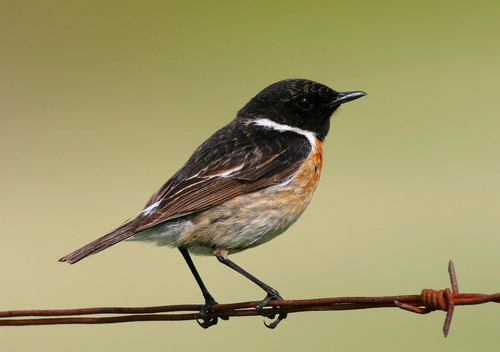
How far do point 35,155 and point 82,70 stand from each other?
250 cm

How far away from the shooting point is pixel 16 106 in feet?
35.7

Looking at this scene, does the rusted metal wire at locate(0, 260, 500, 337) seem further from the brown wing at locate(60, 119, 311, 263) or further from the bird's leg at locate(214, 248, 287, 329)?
the brown wing at locate(60, 119, 311, 263)

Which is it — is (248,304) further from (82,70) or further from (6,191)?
(82,70)

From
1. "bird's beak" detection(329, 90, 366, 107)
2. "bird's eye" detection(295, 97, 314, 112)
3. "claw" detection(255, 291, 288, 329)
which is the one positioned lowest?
"claw" detection(255, 291, 288, 329)

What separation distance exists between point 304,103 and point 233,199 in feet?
4.00

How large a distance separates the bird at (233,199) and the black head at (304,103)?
0.20 meters

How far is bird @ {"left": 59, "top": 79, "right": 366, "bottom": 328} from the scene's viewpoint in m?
4.41

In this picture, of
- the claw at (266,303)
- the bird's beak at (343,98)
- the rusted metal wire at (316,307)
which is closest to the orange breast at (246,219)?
the claw at (266,303)

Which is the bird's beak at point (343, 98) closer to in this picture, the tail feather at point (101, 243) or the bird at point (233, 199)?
the bird at point (233, 199)

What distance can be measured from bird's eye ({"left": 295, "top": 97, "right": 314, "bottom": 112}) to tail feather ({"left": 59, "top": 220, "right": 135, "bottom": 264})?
5.57 feet

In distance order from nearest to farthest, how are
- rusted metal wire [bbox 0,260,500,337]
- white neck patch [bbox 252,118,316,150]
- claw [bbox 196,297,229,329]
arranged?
1. rusted metal wire [bbox 0,260,500,337]
2. claw [bbox 196,297,229,329]
3. white neck patch [bbox 252,118,316,150]

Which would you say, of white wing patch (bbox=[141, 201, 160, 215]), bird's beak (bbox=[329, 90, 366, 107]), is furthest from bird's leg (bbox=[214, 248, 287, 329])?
bird's beak (bbox=[329, 90, 366, 107])

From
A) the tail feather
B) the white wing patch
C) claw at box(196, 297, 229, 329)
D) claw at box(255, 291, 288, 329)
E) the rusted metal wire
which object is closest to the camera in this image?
the rusted metal wire

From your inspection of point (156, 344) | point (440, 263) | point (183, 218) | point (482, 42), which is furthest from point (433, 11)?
point (183, 218)
